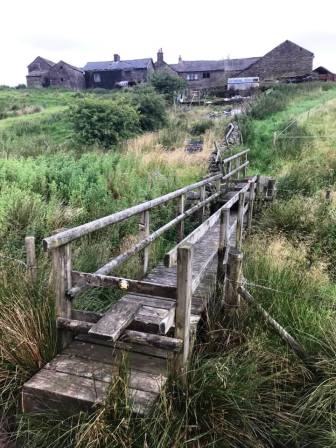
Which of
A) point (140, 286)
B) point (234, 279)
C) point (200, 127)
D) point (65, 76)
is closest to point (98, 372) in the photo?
point (140, 286)

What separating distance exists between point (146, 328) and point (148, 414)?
794 mm

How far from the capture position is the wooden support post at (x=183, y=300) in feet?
8.70

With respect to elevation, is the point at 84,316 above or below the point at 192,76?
below

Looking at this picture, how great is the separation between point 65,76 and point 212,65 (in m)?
20.2

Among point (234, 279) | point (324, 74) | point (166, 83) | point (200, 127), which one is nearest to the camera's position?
point (234, 279)

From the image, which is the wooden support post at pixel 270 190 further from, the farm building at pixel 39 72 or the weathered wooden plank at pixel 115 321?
the farm building at pixel 39 72

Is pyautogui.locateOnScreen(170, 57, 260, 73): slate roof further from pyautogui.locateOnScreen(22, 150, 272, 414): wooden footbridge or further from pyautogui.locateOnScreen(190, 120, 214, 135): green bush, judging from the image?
pyautogui.locateOnScreen(22, 150, 272, 414): wooden footbridge

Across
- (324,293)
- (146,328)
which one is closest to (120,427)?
(146,328)

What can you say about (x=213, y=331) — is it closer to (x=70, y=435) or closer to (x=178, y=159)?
(x=70, y=435)

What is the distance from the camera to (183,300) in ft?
9.03

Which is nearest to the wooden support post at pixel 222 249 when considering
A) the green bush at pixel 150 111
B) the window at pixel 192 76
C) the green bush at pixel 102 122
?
the green bush at pixel 102 122

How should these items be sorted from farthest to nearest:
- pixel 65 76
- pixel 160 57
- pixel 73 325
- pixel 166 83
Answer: pixel 160 57
pixel 65 76
pixel 166 83
pixel 73 325

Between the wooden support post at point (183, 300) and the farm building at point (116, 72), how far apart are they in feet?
173

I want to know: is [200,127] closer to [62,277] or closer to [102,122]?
[102,122]
